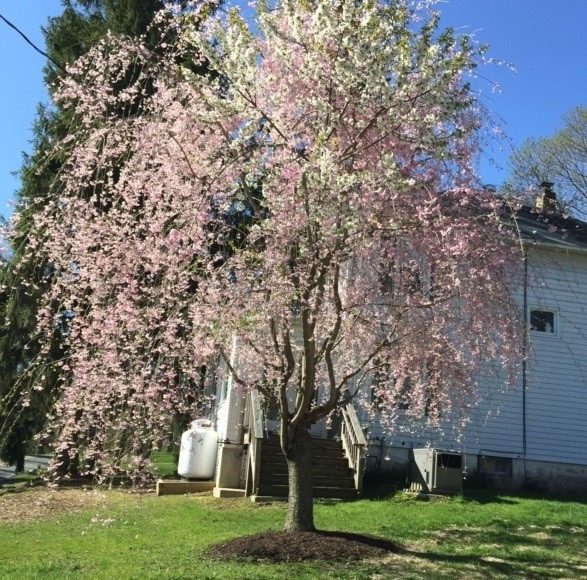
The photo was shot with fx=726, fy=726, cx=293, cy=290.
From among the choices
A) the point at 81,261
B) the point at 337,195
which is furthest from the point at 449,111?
the point at 81,261

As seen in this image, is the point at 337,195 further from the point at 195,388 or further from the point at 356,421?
the point at 356,421

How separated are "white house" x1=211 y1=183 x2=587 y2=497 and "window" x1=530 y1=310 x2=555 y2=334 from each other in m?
0.02

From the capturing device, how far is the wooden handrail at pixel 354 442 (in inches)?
533

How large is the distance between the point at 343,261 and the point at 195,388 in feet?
8.74

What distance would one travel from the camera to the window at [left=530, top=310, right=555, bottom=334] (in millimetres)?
16641

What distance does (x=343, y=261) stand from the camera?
7.67 metres

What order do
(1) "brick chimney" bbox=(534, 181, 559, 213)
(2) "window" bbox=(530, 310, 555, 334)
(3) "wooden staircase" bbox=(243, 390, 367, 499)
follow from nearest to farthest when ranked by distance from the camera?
(1) "brick chimney" bbox=(534, 181, 559, 213) < (3) "wooden staircase" bbox=(243, 390, 367, 499) < (2) "window" bbox=(530, 310, 555, 334)

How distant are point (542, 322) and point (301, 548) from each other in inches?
423

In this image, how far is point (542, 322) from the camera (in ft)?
55.1

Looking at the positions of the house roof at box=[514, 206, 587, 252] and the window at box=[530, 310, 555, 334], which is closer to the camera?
the house roof at box=[514, 206, 587, 252]

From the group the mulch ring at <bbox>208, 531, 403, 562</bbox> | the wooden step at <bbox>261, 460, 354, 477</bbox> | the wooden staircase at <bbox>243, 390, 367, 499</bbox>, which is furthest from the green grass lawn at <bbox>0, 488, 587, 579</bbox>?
the wooden step at <bbox>261, 460, 354, 477</bbox>

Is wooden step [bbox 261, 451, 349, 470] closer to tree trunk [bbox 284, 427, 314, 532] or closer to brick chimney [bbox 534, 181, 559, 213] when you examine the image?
tree trunk [bbox 284, 427, 314, 532]

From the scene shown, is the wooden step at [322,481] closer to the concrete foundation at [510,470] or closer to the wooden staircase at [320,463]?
the wooden staircase at [320,463]

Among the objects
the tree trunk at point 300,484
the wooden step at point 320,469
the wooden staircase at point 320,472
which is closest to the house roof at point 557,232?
the wooden staircase at point 320,472
